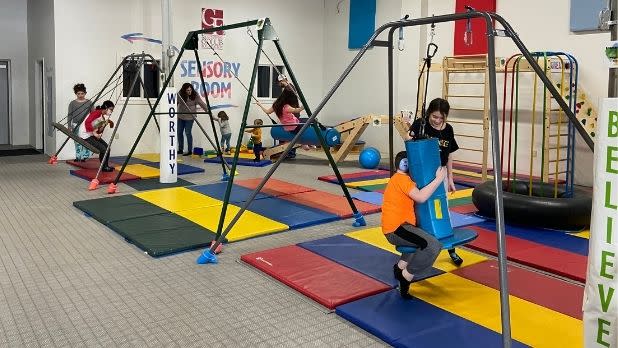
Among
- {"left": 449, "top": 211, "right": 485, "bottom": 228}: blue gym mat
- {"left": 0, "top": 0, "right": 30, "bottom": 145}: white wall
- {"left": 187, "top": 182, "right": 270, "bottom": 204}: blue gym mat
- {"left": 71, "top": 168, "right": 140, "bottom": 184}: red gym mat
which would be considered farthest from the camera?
{"left": 0, "top": 0, "right": 30, "bottom": 145}: white wall

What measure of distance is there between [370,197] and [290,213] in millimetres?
1410

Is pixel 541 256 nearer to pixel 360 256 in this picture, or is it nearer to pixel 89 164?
pixel 360 256

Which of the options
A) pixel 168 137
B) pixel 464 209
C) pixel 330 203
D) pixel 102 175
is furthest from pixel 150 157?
pixel 464 209

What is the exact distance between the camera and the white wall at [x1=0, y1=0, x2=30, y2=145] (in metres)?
12.9

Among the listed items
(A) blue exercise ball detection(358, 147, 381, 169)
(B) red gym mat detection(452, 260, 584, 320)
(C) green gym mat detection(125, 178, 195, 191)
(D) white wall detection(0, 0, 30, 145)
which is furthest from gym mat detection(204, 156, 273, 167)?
(B) red gym mat detection(452, 260, 584, 320)

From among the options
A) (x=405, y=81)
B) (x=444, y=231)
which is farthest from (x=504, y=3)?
(x=444, y=231)

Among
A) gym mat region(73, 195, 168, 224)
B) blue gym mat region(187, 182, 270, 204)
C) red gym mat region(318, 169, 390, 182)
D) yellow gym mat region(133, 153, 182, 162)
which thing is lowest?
gym mat region(73, 195, 168, 224)

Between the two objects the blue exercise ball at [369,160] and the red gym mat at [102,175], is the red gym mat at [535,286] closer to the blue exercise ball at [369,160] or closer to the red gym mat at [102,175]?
the blue exercise ball at [369,160]

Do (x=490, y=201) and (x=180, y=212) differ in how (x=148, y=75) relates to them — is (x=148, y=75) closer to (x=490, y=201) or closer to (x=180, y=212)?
(x=180, y=212)

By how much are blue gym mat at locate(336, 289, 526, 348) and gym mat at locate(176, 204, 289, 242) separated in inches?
73.8

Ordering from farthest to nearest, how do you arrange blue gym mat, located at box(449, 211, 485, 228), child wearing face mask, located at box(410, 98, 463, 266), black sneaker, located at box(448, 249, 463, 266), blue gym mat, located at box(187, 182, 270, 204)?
blue gym mat, located at box(187, 182, 270, 204) → blue gym mat, located at box(449, 211, 485, 228) → black sneaker, located at box(448, 249, 463, 266) → child wearing face mask, located at box(410, 98, 463, 266)

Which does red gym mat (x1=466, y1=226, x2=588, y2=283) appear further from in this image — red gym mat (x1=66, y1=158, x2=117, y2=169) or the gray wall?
the gray wall

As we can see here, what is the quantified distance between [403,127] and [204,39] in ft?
16.0

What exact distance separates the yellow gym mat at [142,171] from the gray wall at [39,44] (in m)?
2.58
